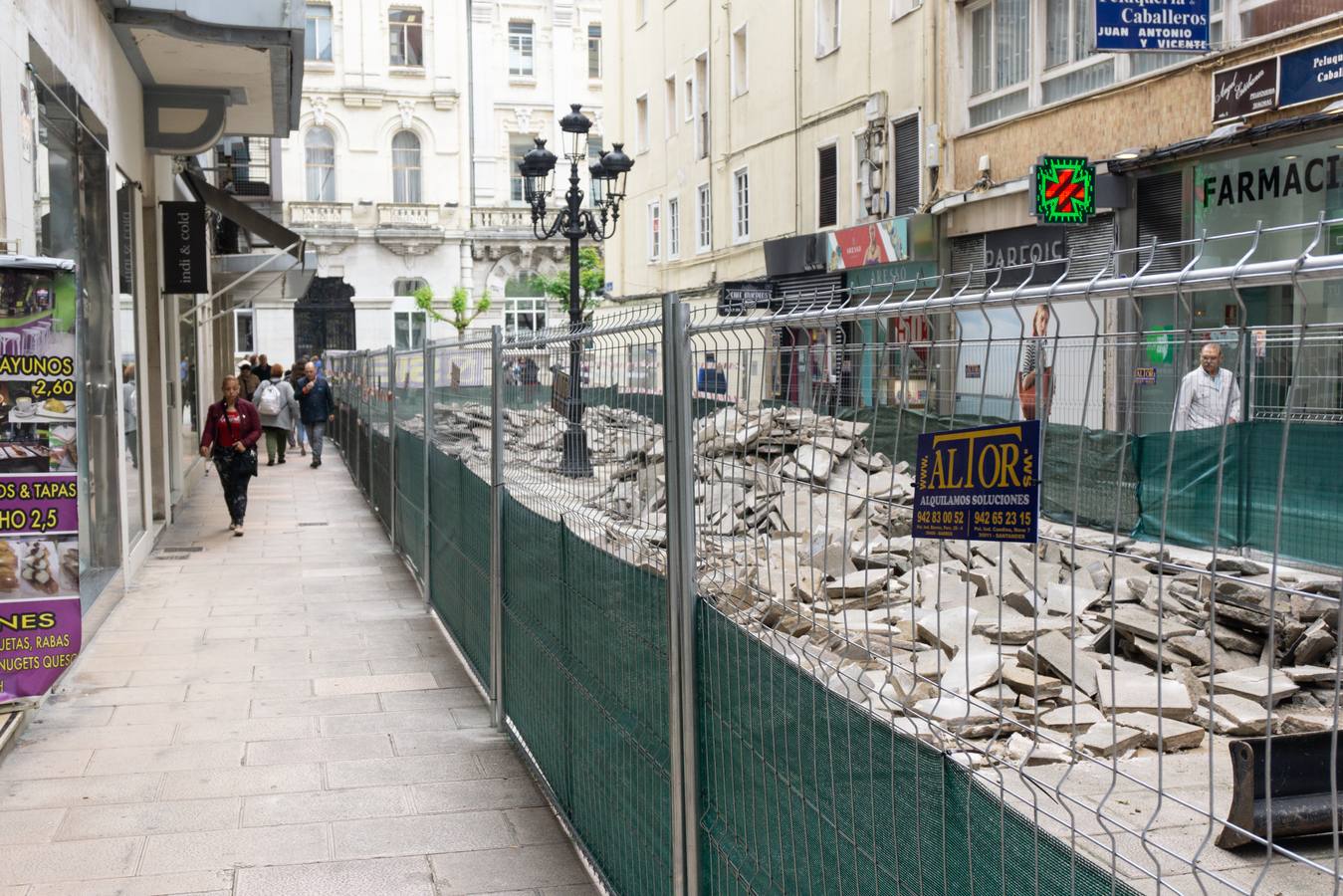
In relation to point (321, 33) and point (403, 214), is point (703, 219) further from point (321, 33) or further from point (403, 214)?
point (321, 33)

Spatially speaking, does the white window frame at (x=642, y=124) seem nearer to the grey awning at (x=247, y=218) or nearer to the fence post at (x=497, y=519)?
the grey awning at (x=247, y=218)

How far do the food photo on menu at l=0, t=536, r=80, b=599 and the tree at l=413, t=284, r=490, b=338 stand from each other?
43.9 m

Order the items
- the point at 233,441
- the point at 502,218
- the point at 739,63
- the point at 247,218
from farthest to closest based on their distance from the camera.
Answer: the point at 502,218 → the point at 739,63 → the point at 247,218 → the point at 233,441

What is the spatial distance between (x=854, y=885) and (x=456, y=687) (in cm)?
570

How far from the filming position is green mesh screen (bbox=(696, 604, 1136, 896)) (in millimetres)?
2084

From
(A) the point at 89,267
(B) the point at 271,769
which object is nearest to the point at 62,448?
(B) the point at 271,769

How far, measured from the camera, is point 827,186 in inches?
984

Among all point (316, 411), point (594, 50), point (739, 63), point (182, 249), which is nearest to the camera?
point (182, 249)

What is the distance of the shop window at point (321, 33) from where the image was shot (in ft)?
172

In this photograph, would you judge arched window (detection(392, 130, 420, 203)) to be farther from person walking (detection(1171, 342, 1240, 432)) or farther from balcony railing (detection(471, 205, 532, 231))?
person walking (detection(1171, 342, 1240, 432))

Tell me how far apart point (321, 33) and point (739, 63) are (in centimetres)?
2829

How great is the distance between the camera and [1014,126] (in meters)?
18.8

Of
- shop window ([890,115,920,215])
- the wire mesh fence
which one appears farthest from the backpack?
the wire mesh fence

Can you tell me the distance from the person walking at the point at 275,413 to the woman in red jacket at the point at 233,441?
7513 mm
